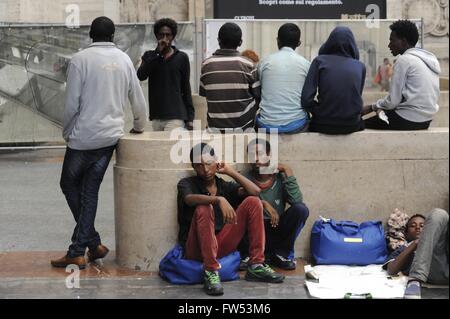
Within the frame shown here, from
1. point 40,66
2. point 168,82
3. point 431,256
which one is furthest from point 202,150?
point 40,66

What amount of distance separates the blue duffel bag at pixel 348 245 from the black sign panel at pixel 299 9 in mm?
10382

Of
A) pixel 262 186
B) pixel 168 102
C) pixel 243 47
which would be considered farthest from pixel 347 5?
pixel 262 186

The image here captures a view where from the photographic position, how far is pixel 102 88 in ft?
20.5

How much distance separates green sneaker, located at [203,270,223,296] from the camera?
18.6ft

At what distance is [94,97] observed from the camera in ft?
20.5

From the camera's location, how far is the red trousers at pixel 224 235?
578cm

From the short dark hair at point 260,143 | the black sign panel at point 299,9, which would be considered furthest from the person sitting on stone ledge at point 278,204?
the black sign panel at point 299,9

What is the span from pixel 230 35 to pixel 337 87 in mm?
989

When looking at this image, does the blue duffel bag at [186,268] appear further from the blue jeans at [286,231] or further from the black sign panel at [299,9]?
the black sign panel at [299,9]

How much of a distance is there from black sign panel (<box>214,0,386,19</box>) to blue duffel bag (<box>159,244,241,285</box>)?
1078cm

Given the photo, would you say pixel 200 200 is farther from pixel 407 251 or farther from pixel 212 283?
pixel 407 251
